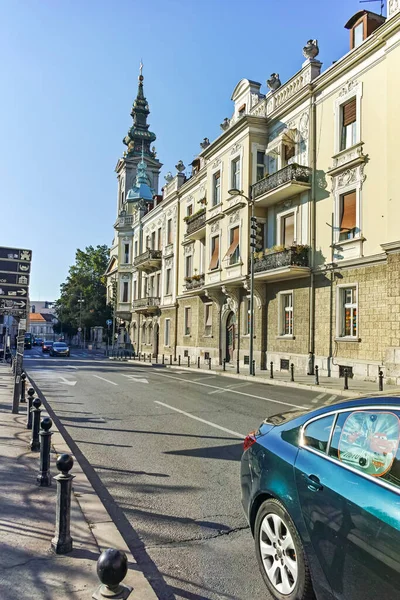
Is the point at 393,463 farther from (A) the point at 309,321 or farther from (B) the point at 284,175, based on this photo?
(B) the point at 284,175

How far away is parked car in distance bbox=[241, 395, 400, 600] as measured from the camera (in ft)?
7.68

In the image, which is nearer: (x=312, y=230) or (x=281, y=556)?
(x=281, y=556)

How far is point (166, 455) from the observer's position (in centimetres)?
702

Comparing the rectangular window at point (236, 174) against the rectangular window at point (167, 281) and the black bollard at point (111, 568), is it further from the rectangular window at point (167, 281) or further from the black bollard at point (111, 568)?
the black bollard at point (111, 568)

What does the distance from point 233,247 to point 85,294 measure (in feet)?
183

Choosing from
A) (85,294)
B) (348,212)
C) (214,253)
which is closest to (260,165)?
(214,253)

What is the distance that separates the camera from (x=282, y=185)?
22547 millimetres

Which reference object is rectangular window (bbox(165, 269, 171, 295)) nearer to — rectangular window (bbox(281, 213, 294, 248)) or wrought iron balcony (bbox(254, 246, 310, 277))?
rectangular window (bbox(281, 213, 294, 248))

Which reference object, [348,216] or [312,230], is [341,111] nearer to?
[348,216]

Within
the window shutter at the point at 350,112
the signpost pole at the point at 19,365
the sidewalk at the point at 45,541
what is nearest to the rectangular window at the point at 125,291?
the window shutter at the point at 350,112

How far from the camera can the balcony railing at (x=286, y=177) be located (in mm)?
22172

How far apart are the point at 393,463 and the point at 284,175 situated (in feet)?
70.5

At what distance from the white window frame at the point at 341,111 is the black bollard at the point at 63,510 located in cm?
1930

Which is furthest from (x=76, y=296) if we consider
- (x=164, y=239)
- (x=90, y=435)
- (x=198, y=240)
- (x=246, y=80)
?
(x=90, y=435)
